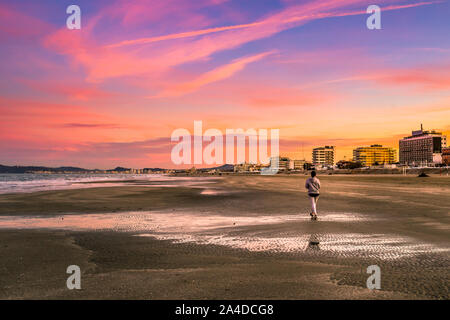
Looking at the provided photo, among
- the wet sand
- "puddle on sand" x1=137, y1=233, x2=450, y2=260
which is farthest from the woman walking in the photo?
"puddle on sand" x1=137, y1=233, x2=450, y2=260

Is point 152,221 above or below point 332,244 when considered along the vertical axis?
below

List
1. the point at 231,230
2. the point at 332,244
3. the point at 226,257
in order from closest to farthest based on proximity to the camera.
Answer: the point at 226,257
the point at 332,244
the point at 231,230

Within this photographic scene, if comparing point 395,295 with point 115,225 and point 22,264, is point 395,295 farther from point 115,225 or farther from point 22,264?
point 115,225

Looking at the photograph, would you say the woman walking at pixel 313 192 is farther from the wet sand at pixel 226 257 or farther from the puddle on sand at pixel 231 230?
the wet sand at pixel 226 257

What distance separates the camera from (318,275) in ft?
22.7

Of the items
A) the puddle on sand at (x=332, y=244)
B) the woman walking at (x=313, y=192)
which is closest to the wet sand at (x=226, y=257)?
the puddle on sand at (x=332, y=244)

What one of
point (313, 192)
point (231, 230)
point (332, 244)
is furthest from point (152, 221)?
point (332, 244)

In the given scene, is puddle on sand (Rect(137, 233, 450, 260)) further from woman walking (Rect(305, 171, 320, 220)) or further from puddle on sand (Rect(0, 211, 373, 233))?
woman walking (Rect(305, 171, 320, 220))

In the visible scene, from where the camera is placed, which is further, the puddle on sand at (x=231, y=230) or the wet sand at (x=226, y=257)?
the puddle on sand at (x=231, y=230)

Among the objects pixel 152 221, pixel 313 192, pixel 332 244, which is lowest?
pixel 152 221

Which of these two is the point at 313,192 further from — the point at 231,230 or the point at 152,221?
the point at 152,221

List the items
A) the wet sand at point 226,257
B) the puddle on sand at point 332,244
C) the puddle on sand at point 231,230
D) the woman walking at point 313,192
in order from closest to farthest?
the wet sand at point 226,257 < the puddle on sand at point 332,244 < the puddle on sand at point 231,230 < the woman walking at point 313,192
